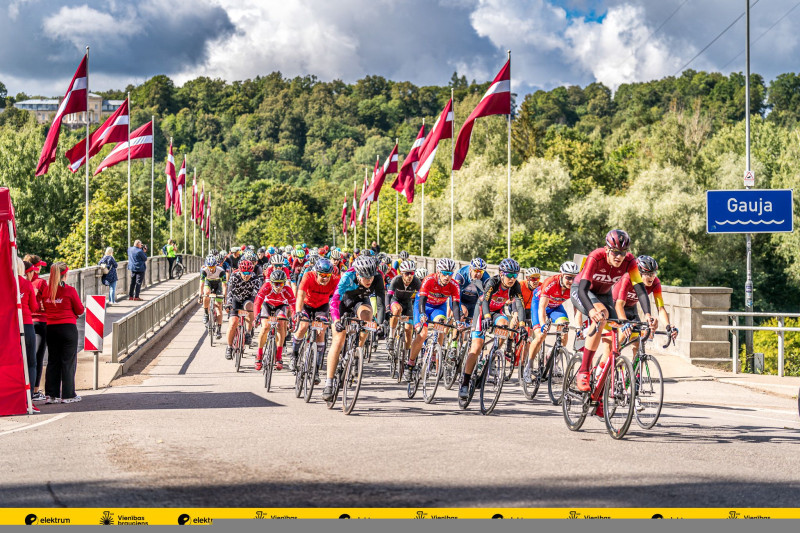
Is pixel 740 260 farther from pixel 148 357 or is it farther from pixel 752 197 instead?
pixel 148 357

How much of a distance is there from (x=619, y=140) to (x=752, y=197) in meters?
93.3

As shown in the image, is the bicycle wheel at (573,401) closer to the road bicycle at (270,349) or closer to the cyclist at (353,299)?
the cyclist at (353,299)

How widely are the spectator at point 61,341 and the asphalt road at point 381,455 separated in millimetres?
521

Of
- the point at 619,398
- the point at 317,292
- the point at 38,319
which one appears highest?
the point at 317,292

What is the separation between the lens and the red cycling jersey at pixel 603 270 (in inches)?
402

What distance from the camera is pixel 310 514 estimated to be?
248 inches

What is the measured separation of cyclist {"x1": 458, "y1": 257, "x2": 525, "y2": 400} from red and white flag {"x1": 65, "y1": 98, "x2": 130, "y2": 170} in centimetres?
2059

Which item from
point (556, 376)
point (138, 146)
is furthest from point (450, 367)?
point (138, 146)

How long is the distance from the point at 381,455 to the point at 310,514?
229cm

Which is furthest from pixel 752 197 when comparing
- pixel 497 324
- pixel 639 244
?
pixel 639 244

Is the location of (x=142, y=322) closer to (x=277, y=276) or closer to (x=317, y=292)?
(x=277, y=276)

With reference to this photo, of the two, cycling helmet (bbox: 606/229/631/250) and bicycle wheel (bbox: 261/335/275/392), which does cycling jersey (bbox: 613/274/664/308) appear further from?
bicycle wheel (bbox: 261/335/275/392)

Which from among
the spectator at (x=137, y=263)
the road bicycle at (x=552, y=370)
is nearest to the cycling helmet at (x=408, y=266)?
the road bicycle at (x=552, y=370)

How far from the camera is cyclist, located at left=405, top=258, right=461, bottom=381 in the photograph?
1314 centimetres
